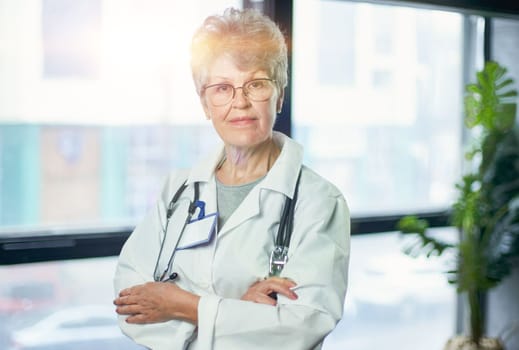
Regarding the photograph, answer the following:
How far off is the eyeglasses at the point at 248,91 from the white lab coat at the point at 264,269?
0.15 m

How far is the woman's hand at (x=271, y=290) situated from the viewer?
169cm

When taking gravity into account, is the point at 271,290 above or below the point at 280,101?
below

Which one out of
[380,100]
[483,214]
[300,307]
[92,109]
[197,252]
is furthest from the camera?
[483,214]

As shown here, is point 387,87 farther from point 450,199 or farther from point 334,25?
point 450,199

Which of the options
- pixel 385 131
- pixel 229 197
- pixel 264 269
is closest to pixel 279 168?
pixel 229 197

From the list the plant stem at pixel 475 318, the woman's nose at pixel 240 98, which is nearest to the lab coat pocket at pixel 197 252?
the woman's nose at pixel 240 98

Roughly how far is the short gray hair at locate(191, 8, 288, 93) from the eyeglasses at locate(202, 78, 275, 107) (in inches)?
1.0

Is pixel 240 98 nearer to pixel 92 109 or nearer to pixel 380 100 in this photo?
pixel 92 109

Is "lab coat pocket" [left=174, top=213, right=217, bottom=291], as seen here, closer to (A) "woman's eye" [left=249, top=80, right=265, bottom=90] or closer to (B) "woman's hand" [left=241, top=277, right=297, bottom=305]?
(B) "woman's hand" [left=241, top=277, right=297, bottom=305]

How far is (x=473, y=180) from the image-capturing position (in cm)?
370

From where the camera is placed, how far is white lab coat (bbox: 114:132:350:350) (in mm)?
1705

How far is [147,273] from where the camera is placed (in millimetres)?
1862

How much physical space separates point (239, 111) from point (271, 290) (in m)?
0.44

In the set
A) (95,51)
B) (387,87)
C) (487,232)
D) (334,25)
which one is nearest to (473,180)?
(487,232)
